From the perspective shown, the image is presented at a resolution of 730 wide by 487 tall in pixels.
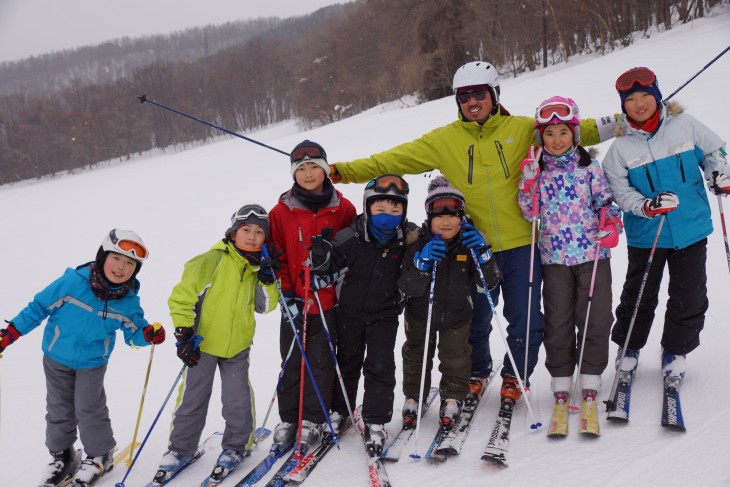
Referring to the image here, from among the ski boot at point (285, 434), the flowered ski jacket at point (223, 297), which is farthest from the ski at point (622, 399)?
the flowered ski jacket at point (223, 297)

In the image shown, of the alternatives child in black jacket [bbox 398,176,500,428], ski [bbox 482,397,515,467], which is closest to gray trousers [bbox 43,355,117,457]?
child in black jacket [bbox 398,176,500,428]

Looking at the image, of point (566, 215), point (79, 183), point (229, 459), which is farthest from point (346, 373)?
point (79, 183)

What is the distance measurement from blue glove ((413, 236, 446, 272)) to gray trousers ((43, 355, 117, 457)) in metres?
2.08

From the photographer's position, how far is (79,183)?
19500mm

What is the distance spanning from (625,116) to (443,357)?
5.90 ft

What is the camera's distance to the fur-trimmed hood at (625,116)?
9.88ft

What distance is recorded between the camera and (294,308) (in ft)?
10.4

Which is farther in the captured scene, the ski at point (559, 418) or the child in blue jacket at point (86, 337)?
the child in blue jacket at point (86, 337)

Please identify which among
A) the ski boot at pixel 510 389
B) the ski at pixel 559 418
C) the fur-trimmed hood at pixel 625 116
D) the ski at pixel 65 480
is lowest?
the ski at pixel 65 480

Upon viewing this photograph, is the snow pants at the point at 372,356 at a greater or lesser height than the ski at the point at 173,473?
greater

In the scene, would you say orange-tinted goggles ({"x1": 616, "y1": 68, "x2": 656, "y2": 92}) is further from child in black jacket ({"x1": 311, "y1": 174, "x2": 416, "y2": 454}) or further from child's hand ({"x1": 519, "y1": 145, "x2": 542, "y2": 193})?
child in black jacket ({"x1": 311, "y1": 174, "x2": 416, "y2": 454})

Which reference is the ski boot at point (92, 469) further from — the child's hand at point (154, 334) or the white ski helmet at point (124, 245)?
the white ski helmet at point (124, 245)

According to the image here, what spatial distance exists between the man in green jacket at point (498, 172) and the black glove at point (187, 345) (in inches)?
67.4

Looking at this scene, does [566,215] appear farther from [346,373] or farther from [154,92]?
[154,92]
